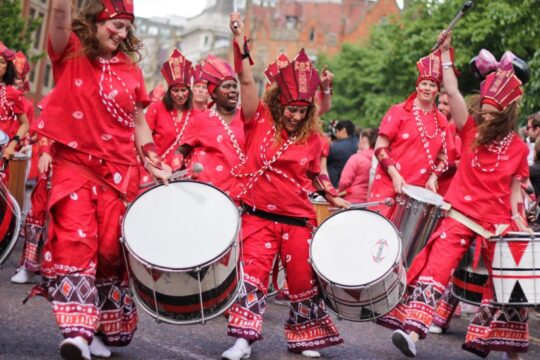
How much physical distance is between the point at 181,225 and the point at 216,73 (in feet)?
9.93

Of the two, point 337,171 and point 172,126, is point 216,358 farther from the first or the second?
point 337,171

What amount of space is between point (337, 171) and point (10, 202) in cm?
849

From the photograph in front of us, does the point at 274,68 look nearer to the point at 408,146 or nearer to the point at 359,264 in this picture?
the point at 408,146

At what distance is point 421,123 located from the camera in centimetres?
944

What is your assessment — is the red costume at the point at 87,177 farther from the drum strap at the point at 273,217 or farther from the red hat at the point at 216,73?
the red hat at the point at 216,73

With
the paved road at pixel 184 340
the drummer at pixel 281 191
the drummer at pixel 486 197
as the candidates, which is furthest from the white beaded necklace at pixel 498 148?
the paved road at pixel 184 340

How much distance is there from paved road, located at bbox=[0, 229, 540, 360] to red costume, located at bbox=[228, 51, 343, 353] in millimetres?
363

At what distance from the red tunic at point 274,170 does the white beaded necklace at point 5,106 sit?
12.8 ft

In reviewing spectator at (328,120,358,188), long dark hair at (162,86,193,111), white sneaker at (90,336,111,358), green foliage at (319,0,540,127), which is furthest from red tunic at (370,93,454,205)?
green foliage at (319,0,540,127)

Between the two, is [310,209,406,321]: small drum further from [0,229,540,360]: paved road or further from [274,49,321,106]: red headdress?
[274,49,321,106]: red headdress

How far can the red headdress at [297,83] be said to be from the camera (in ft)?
23.0

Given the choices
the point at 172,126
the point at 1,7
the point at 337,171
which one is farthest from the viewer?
the point at 1,7

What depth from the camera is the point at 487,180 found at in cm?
750

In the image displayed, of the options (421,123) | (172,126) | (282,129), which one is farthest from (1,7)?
(282,129)
